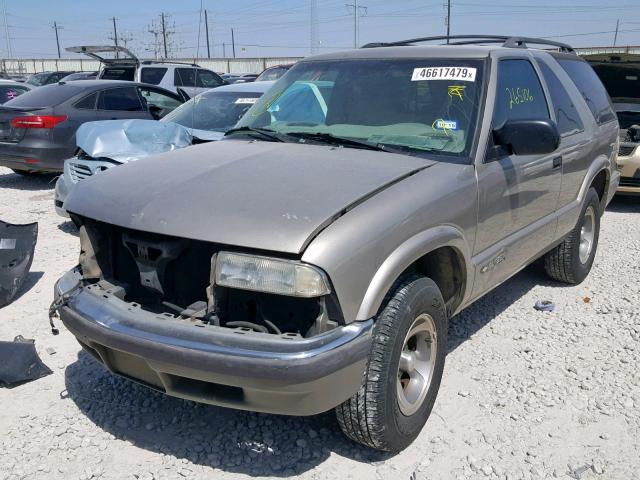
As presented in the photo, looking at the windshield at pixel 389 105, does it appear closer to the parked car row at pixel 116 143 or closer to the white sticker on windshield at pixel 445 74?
the white sticker on windshield at pixel 445 74

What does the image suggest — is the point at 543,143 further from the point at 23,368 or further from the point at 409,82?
the point at 23,368

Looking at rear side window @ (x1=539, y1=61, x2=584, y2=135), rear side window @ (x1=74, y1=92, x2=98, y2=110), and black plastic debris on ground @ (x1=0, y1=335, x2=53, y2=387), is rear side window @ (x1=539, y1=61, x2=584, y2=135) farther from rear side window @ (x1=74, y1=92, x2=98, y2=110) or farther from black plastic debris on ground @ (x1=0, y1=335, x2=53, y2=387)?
rear side window @ (x1=74, y1=92, x2=98, y2=110)

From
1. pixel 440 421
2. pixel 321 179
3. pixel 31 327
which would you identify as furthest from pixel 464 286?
pixel 31 327

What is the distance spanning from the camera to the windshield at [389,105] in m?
3.49

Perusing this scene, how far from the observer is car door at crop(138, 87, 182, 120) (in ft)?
33.0

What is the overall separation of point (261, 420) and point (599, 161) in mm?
3610

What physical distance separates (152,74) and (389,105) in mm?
12163

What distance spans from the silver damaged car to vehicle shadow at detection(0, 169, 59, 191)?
21.8ft

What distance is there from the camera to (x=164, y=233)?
262 cm

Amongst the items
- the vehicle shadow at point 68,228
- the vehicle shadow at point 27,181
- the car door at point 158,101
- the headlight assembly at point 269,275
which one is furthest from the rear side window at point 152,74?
the headlight assembly at point 269,275

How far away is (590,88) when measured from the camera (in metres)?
5.29

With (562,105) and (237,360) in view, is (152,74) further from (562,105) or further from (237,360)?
(237,360)

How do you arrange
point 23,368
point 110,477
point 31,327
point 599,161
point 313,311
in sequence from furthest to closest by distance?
point 599,161 < point 31,327 < point 23,368 < point 110,477 < point 313,311

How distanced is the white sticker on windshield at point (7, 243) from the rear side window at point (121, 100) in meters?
5.25
